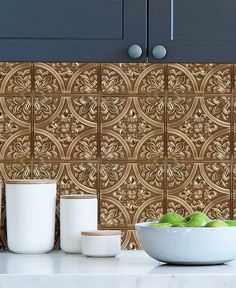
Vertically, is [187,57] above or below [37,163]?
above

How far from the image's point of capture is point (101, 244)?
106 inches

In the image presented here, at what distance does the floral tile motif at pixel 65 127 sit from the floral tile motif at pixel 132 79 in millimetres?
80

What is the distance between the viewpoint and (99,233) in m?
2.73

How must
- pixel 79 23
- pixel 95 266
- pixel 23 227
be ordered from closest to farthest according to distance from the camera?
pixel 95 266, pixel 79 23, pixel 23 227

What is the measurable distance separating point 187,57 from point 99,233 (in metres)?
0.63

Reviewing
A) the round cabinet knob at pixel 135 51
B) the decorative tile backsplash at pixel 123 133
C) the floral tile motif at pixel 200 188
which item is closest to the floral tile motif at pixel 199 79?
the decorative tile backsplash at pixel 123 133

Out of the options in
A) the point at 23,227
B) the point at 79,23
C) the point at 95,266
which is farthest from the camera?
the point at 23,227

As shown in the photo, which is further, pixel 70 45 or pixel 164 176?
pixel 164 176

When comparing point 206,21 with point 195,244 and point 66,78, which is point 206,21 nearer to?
point 66,78

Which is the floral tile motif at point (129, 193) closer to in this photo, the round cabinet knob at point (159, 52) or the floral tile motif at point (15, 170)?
the floral tile motif at point (15, 170)

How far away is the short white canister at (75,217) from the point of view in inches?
114

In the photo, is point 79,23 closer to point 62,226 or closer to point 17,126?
point 17,126

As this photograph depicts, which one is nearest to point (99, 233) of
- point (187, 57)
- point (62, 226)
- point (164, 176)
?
point (62, 226)

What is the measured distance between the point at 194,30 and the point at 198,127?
0.45 metres
